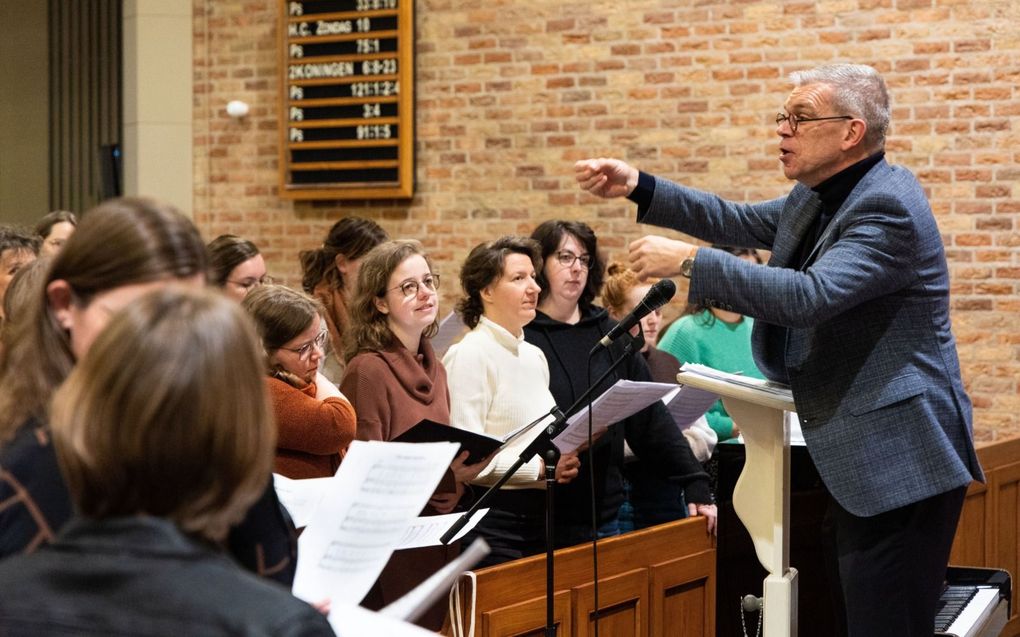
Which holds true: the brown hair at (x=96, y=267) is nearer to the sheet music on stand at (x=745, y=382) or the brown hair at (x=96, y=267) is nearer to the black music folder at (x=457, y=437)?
the black music folder at (x=457, y=437)

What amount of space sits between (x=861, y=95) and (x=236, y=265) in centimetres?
194

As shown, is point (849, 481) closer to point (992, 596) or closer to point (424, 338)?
point (992, 596)

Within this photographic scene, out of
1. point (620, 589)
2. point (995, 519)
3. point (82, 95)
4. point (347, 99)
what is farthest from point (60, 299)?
point (82, 95)

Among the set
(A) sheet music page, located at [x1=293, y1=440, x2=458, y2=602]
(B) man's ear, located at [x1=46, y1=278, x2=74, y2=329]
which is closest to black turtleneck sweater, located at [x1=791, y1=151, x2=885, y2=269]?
(A) sheet music page, located at [x1=293, y1=440, x2=458, y2=602]

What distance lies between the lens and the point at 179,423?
103 centimetres

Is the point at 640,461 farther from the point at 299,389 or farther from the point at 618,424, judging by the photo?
the point at 299,389

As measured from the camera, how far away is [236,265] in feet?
12.3

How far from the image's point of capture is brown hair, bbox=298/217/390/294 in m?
4.33

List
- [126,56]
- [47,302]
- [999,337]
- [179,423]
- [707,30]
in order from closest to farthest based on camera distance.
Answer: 1. [179,423]
2. [47,302]
3. [999,337]
4. [707,30]
5. [126,56]

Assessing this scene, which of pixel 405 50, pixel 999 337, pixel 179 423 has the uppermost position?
pixel 405 50

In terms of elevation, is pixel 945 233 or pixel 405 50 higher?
pixel 405 50

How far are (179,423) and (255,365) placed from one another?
9cm

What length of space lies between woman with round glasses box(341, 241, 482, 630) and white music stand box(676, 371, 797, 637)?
2.40 ft

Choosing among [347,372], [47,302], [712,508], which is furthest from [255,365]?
[712,508]
